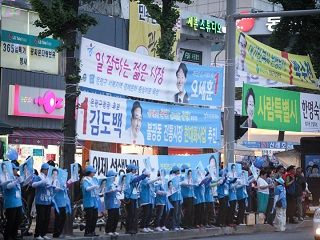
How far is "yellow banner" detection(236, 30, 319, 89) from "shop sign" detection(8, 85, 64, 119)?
23.5ft

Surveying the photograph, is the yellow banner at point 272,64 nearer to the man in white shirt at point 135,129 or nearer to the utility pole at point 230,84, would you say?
the utility pole at point 230,84

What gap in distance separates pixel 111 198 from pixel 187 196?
2.96m

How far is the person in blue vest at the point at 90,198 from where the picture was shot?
15609mm

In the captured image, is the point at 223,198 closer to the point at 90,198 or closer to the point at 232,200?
the point at 232,200

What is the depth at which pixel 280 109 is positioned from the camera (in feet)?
74.2

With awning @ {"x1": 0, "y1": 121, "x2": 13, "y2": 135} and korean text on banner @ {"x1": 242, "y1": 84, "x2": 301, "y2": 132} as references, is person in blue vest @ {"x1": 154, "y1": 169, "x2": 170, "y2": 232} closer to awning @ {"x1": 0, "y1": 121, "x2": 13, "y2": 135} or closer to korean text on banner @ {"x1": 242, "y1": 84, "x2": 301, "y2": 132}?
korean text on banner @ {"x1": 242, "y1": 84, "x2": 301, "y2": 132}

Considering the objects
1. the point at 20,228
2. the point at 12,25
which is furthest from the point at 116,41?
the point at 20,228

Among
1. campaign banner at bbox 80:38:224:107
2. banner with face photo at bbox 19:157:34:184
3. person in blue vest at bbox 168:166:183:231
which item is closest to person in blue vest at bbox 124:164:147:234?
person in blue vest at bbox 168:166:183:231

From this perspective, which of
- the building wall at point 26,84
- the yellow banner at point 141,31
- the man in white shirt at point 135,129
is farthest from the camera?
the yellow banner at point 141,31

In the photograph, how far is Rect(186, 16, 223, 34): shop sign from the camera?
3175 centimetres

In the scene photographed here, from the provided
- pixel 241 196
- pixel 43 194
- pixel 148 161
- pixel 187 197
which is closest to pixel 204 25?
pixel 241 196

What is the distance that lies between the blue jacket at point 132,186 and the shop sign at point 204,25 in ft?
53.2

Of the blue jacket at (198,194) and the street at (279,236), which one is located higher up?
the blue jacket at (198,194)

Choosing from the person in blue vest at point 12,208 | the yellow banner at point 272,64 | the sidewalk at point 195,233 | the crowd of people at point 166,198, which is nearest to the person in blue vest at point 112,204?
the crowd of people at point 166,198
